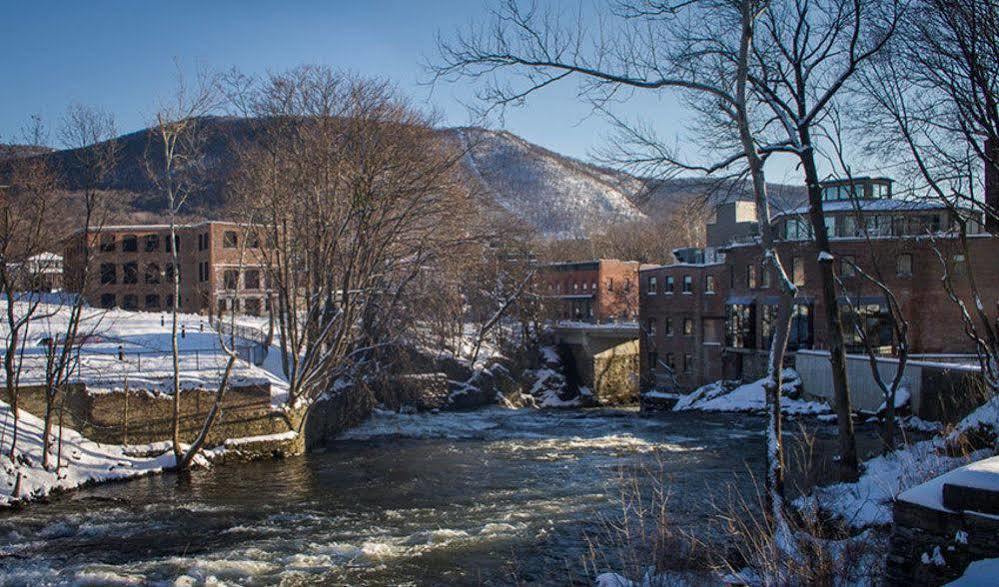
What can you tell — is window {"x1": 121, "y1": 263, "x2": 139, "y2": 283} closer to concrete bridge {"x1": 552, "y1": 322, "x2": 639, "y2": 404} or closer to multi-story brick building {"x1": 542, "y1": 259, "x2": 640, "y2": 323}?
concrete bridge {"x1": 552, "y1": 322, "x2": 639, "y2": 404}

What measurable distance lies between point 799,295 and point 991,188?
26978mm

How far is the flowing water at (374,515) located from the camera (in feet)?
44.5

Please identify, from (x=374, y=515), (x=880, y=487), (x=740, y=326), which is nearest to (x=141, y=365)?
(x=374, y=515)

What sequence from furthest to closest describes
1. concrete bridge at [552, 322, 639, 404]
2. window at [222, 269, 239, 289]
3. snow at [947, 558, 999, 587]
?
concrete bridge at [552, 322, 639, 404] → window at [222, 269, 239, 289] → snow at [947, 558, 999, 587]

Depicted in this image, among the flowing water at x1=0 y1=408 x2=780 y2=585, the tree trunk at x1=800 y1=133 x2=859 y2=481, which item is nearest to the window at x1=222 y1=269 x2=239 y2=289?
the flowing water at x1=0 y1=408 x2=780 y2=585

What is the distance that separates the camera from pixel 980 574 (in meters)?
6.74

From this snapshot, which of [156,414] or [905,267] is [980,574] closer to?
[156,414]

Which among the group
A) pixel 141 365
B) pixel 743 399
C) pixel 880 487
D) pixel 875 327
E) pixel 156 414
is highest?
pixel 875 327

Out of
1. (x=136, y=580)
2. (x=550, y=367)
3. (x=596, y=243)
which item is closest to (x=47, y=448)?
(x=136, y=580)

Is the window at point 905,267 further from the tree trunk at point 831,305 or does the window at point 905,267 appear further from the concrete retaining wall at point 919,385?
the tree trunk at point 831,305

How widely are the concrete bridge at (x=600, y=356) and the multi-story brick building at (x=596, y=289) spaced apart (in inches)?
371

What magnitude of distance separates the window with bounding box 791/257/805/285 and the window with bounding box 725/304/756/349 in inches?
120

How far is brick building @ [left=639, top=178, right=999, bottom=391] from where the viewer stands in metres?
39.1

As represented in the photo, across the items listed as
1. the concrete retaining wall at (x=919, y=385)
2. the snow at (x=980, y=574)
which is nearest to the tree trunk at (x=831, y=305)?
the snow at (x=980, y=574)
